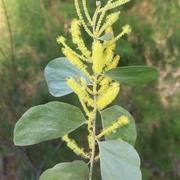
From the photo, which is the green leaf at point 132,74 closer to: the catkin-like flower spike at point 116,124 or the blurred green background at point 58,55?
the catkin-like flower spike at point 116,124

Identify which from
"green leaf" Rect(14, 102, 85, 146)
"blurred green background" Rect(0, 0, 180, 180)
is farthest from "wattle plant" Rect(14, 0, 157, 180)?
"blurred green background" Rect(0, 0, 180, 180)

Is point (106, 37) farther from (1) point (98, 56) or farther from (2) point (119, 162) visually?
(2) point (119, 162)

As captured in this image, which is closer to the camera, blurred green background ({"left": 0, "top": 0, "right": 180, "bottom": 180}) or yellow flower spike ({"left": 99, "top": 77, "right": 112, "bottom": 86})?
yellow flower spike ({"left": 99, "top": 77, "right": 112, "bottom": 86})

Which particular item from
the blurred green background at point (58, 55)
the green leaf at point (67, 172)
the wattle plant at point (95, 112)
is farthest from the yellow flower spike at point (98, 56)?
the blurred green background at point (58, 55)

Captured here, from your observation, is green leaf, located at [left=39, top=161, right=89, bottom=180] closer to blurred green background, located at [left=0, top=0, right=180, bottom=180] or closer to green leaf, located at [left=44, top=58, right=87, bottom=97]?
green leaf, located at [left=44, top=58, right=87, bottom=97]

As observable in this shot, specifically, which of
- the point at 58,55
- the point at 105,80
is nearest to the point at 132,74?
the point at 105,80
